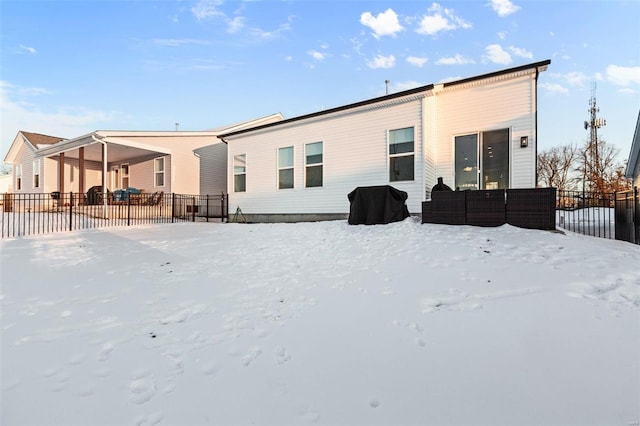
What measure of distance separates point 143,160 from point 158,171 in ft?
4.89

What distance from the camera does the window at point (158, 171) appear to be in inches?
601

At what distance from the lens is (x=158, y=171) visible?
605 inches

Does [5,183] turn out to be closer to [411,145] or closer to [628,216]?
[411,145]

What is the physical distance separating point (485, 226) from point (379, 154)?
3.84m

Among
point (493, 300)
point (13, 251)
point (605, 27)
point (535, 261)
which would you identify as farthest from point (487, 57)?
point (13, 251)

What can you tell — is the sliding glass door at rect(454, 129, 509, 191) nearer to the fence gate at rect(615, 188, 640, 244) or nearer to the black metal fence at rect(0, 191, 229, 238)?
the fence gate at rect(615, 188, 640, 244)

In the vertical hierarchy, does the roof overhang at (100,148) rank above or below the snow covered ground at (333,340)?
above

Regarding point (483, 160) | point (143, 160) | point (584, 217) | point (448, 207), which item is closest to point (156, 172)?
point (143, 160)

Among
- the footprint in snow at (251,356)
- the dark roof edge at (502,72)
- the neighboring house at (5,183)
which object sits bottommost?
the footprint in snow at (251,356)

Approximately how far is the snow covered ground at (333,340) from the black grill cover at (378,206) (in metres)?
2.85

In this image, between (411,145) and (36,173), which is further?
(36,173)

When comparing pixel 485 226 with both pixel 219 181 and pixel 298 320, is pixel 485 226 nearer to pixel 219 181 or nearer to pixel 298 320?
pixel 298 320

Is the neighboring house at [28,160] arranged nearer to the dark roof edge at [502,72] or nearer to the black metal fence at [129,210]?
the black metal fence at [129,210]

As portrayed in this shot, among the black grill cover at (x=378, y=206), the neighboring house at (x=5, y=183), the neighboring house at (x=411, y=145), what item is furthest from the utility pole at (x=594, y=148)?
the neighboring house at (x=5, y=183)
